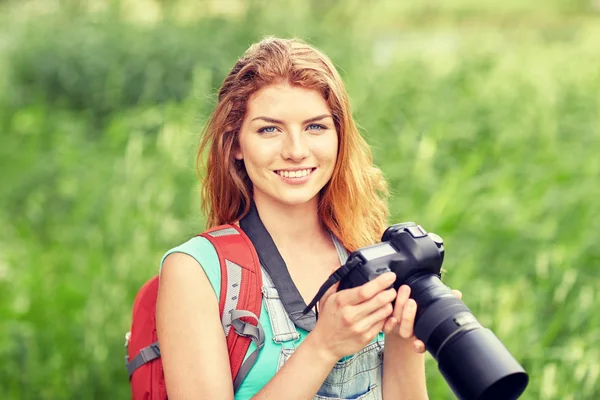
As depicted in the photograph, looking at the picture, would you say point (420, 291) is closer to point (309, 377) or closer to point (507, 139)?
point (309, 377)

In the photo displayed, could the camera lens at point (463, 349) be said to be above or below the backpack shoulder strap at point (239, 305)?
below

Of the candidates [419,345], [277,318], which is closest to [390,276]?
[419,345]

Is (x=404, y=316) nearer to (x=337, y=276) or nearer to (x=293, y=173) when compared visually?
(x=337, y=276)

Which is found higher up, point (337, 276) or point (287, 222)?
point (287, 222)

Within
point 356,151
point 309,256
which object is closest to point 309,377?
point 309,256

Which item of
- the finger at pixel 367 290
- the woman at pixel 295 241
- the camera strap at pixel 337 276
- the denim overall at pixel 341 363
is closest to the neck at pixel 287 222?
the woman at pixel 295 241

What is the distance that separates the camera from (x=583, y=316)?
3035 millimetres

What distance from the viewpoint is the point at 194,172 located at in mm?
3689

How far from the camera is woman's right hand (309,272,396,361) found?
4.65ft

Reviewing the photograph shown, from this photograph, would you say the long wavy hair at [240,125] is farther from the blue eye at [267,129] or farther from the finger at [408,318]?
the finger at [408,318]

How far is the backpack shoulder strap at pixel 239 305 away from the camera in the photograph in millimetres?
1547

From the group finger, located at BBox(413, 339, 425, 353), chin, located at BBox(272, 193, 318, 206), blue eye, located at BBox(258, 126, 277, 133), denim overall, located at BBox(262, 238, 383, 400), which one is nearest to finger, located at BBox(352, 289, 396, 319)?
finger, located at BBox(413, 339, 425, 353)

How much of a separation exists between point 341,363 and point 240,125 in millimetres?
552

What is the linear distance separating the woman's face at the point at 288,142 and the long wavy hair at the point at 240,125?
32mm
